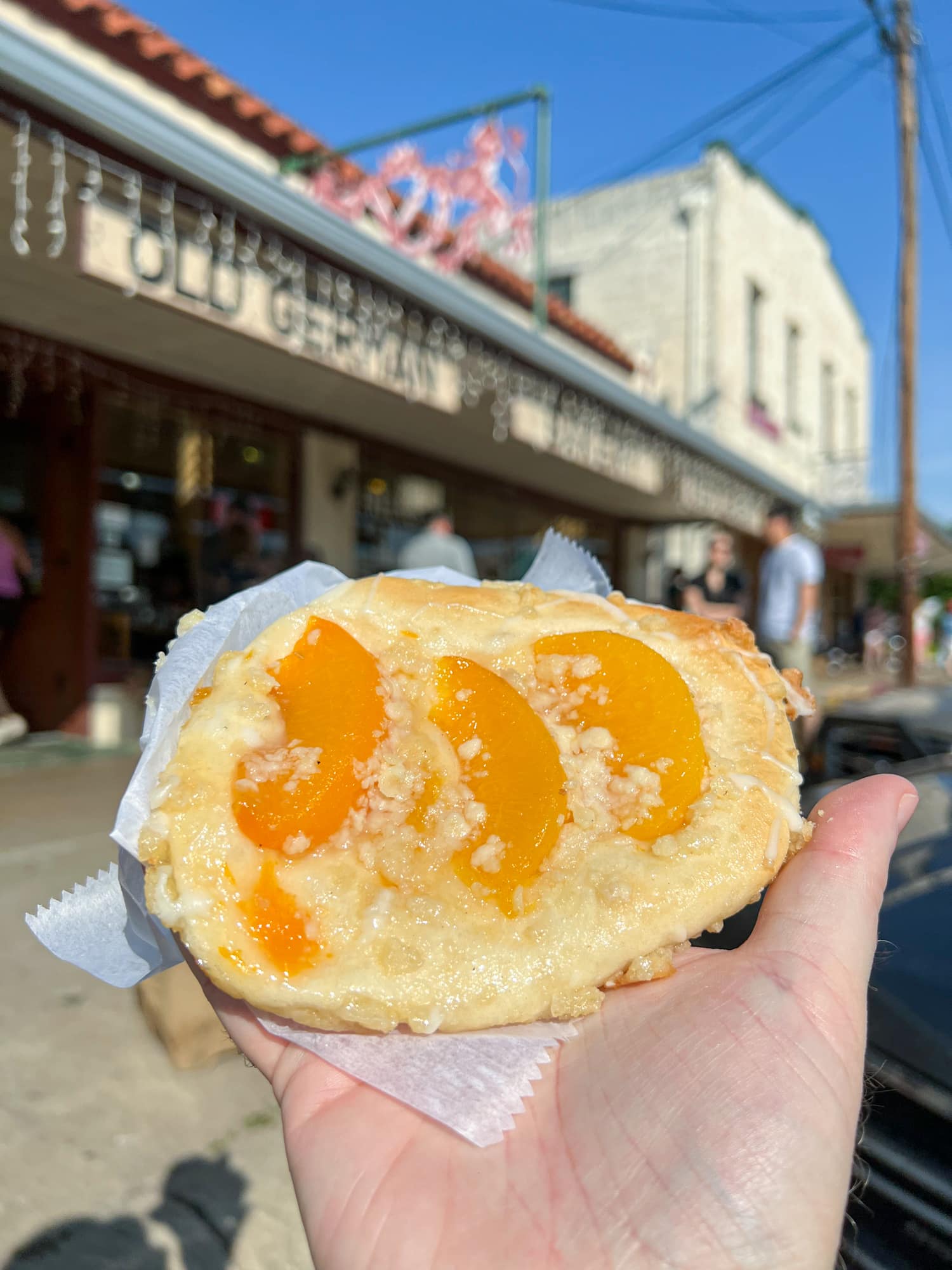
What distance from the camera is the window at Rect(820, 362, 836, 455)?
830 inches

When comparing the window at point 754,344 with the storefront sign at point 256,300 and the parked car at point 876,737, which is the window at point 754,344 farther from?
the parked car at point 876,737

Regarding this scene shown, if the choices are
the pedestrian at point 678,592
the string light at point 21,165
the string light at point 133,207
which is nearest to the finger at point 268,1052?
the string light at point 21,165

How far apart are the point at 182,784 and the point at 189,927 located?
0.77ft

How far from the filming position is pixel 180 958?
145 centimetres

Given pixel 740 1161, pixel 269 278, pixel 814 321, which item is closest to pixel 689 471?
pixel 269 278

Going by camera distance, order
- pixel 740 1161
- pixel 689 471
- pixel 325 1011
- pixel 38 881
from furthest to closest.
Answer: pixel 689 471, pixel 38 881, pixel 325 1011, pixel 740 1161

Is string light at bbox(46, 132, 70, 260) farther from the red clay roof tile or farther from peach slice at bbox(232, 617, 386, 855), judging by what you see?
peach slice at bbox(232, 617, 386, 855)

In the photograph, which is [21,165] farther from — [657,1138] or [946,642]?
A: [946,642]

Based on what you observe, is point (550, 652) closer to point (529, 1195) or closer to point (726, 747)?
point (726, 747)

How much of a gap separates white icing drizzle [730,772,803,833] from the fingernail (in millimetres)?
164

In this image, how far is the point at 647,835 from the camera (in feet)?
4.82

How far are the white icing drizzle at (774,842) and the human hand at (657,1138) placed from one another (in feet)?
0.24

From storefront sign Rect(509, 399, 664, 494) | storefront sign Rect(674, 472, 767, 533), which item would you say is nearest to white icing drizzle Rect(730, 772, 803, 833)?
storefront sign Rect(509, 399, 664, 494)

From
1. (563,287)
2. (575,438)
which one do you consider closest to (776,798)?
(575,438)
